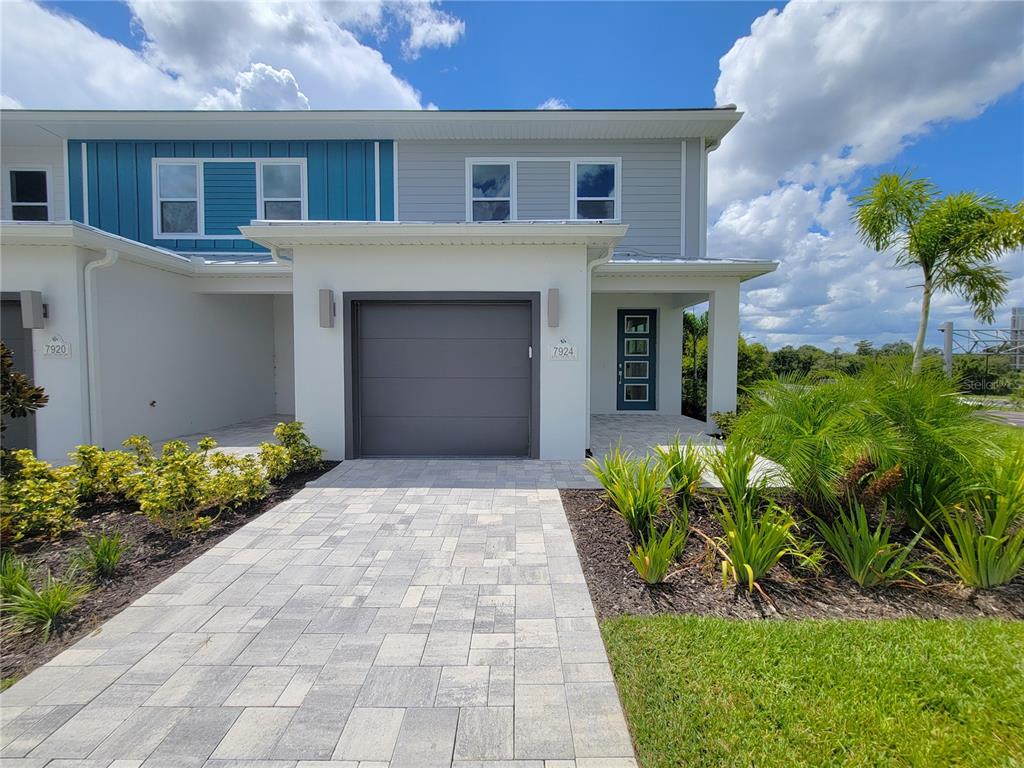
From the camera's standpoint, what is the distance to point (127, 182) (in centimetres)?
1004

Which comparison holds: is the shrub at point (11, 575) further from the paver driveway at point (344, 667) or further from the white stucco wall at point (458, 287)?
the white stucco wall at point (458, 287)

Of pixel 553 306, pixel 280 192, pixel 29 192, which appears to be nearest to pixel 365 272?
pixel 553 306

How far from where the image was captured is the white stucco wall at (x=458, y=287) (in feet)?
21.7

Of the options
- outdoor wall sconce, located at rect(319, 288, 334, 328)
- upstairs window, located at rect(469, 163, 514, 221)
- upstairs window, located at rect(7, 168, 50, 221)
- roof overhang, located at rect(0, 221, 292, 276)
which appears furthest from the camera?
upstairs window, located at rect(7, 168, 50, 221)

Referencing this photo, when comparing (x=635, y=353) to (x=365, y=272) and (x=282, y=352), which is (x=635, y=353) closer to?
(x=365, y=272)

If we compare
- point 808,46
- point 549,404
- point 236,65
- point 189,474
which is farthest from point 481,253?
point 236,65

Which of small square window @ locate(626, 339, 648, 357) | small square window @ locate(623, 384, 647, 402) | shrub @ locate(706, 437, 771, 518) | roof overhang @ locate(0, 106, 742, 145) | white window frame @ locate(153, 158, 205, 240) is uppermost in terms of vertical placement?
roof overhang @ locate(0, 106, 742, 145)

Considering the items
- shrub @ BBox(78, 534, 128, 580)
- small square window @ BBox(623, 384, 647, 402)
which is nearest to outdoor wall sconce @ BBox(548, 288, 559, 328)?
shrub @ BBox(78, 534, 128, 580)

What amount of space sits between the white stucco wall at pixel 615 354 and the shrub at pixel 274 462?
738 centimetres

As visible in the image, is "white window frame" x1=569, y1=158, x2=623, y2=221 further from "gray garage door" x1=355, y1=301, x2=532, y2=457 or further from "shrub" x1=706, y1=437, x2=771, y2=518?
"shrub" x1=706, y1=437, x2=771, y2=518

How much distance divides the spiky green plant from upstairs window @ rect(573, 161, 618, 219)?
22.7 ft

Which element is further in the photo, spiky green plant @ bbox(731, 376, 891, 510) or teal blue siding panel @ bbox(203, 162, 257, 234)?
teal blue siding panel @ bbox(203, 162, 257, 234)

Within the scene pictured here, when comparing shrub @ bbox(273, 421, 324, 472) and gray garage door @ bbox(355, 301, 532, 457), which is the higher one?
gray garage door @ bbox(355, 301, 532, 457)

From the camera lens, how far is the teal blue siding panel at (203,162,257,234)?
10016 mm
